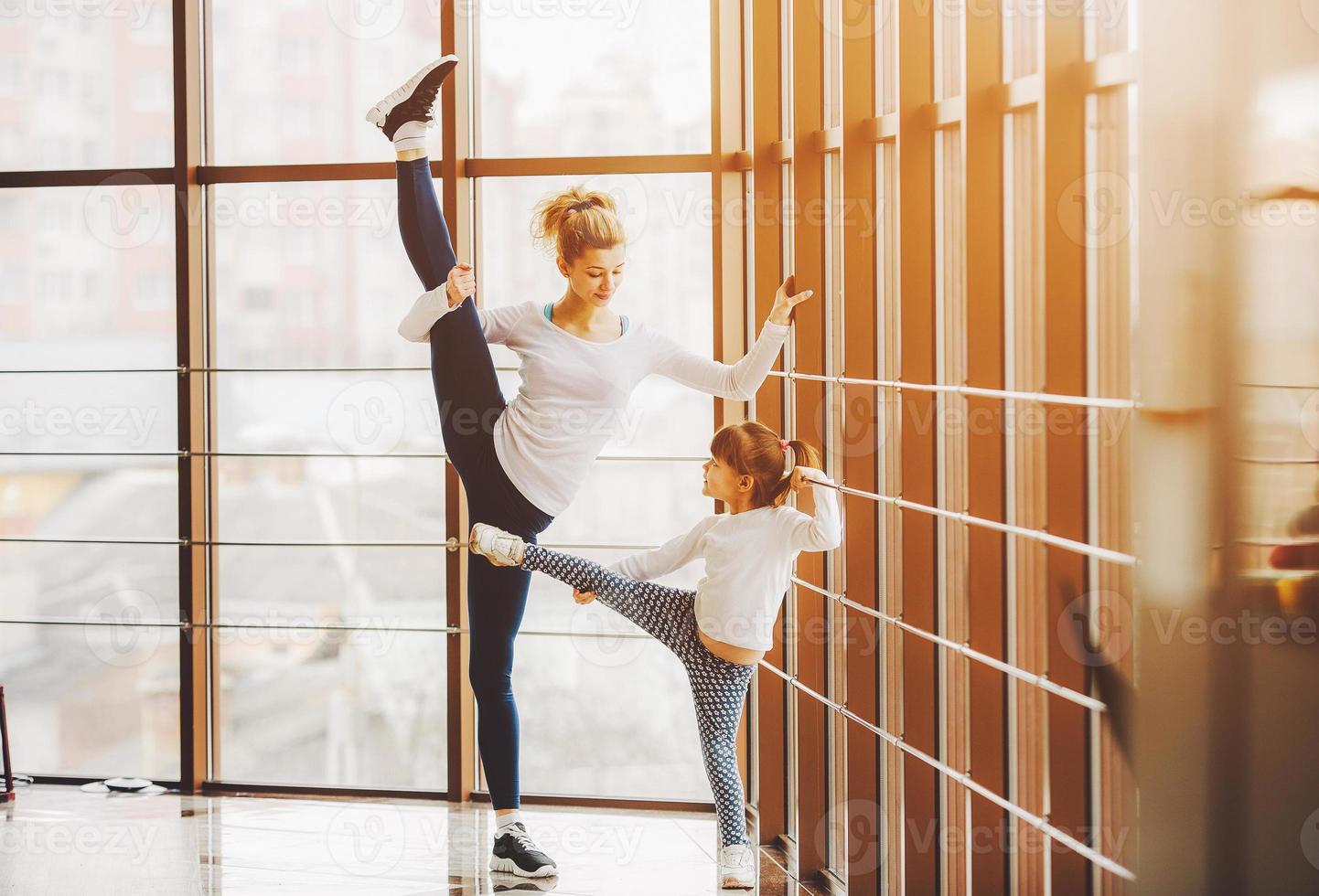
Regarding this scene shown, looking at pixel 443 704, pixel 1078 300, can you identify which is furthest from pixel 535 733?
pixel 1078 300

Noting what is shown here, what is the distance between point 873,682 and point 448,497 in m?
1.64

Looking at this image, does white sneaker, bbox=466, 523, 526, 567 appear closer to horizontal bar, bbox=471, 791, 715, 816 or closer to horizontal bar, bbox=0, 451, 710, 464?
horizontal bar, bbox=0, 451, 710, 464

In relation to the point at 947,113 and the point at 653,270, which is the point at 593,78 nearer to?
the point at 653,270

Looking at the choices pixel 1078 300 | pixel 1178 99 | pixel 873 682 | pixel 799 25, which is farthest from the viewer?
pixel 799 25

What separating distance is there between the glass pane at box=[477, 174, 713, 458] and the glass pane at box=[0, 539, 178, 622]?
1.44 m

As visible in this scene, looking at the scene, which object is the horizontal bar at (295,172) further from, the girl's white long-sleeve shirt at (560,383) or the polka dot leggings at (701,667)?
the polka dot leggings at (701,667)

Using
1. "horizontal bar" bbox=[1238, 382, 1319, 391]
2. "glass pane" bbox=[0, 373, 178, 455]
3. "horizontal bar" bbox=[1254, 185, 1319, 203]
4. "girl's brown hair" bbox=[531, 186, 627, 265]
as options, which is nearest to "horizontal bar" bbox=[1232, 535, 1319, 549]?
"horizontal bar" bbox=[1238, 382, 1319, 391]

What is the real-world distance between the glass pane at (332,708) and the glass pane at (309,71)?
5.45 feet

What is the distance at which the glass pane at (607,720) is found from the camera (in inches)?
155

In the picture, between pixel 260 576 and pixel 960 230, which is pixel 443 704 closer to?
pixel 260 576

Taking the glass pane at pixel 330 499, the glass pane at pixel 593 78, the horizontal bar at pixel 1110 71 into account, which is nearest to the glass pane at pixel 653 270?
the glass pane at pixel 593 78

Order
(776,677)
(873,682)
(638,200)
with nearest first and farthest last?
1. (873,682)
2. (776,677)
3. (638,200)

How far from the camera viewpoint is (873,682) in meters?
2.89

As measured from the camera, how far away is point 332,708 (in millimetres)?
4082
